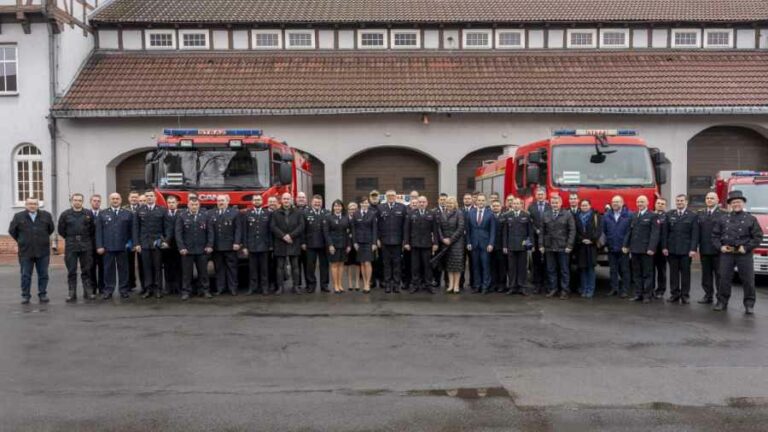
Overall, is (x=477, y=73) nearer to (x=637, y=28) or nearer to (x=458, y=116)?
(x=458, y=116)

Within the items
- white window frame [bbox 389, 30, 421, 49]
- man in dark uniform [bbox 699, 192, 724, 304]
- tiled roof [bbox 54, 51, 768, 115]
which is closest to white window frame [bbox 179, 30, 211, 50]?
tiled roof [bbox 54, 51, 768, 115]

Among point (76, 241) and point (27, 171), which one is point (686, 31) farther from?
point (27, 171)

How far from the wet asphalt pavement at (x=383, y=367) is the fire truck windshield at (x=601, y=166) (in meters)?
2.55

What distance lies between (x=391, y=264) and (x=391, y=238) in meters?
0.51

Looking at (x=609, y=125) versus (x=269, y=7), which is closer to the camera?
(x=609, y=125)

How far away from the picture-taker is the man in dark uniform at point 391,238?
12352 millimetres

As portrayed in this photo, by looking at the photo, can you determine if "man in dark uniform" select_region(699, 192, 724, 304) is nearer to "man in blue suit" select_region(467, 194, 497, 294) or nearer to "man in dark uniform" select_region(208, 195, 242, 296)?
"man in blue suit" select_region(467, 194, 497, 294)

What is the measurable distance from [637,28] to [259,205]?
16.6 metres

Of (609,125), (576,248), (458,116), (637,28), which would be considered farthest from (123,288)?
(637,28)

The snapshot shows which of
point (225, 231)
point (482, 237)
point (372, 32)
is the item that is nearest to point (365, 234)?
point (482, 237)

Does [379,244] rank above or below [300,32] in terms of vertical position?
below

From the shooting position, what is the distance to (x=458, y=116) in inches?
835

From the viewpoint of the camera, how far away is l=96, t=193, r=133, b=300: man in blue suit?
1177cm

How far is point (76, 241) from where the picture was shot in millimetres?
11602
